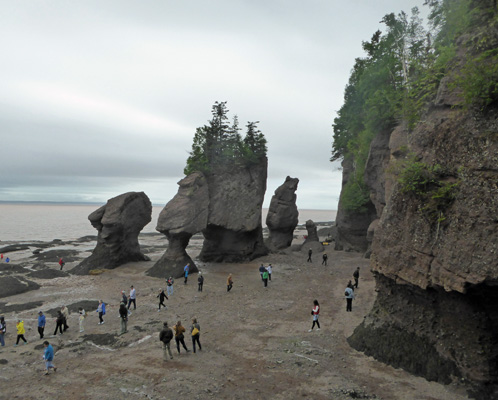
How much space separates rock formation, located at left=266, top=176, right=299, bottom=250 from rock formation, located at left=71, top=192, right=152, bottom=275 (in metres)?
18.9

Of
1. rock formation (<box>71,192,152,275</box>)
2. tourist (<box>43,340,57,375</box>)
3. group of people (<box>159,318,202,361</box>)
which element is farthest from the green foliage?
tourist (<box>43,340,57,375</box>)

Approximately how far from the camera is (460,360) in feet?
36.1

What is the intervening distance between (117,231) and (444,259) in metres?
34.1

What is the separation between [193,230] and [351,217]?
21498 mm

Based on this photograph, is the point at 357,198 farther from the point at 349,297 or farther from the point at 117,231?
the point at 117,231

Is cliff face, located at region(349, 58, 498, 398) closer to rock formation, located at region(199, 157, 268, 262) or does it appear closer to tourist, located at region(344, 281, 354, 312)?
tourist, located at region(344, 281, 354, 312)

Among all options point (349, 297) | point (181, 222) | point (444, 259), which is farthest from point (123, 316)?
point (181, 222)

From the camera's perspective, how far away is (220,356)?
14289 millimetres

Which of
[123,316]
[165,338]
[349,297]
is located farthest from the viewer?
[349,297]

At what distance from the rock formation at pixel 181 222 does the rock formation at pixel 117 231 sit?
5695 mm

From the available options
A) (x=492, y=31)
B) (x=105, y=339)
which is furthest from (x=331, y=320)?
(x=492, y=31)

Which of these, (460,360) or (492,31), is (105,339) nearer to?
(460,360)

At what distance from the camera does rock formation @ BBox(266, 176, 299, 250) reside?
162 ft

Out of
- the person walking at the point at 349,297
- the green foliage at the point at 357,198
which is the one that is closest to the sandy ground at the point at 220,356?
the person walking at the point at 349,297
